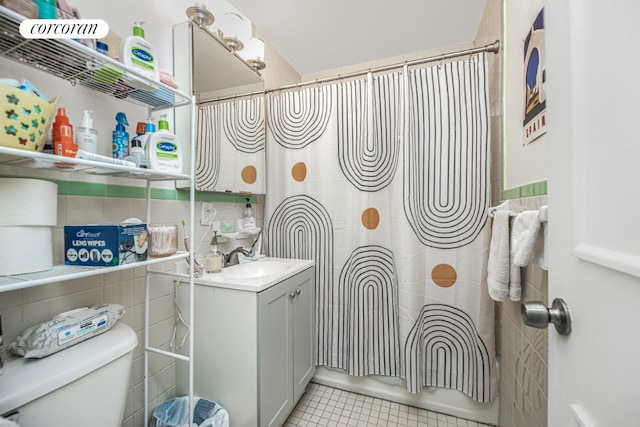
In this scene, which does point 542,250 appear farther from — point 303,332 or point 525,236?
point 303,332

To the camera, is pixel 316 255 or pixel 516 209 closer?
pixel 516 209

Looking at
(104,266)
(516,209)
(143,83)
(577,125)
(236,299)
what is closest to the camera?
(577,125)

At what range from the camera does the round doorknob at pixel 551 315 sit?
0.43m

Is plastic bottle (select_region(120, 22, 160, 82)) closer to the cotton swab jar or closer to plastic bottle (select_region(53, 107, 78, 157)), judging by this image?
plastic bottle (select_region(53, 107, 78, 157))

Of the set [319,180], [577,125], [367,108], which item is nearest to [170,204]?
[319,180]

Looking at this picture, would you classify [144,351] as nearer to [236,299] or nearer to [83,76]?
[236,299]

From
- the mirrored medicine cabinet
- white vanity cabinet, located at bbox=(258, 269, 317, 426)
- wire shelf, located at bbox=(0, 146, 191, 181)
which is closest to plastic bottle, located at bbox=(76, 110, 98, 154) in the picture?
wire shelf, located at bbox=(0, 146, 191, 181)

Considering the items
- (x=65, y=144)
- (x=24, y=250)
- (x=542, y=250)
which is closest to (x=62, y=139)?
(x=65, y=144)

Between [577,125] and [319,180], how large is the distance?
4.44 feet

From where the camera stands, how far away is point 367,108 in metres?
1.55

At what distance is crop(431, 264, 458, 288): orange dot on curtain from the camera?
4.69ft

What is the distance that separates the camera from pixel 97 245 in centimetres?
71

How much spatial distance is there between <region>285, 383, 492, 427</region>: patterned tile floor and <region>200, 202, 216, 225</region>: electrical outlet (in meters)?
1.21

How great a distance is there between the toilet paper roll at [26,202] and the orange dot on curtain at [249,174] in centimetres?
105
